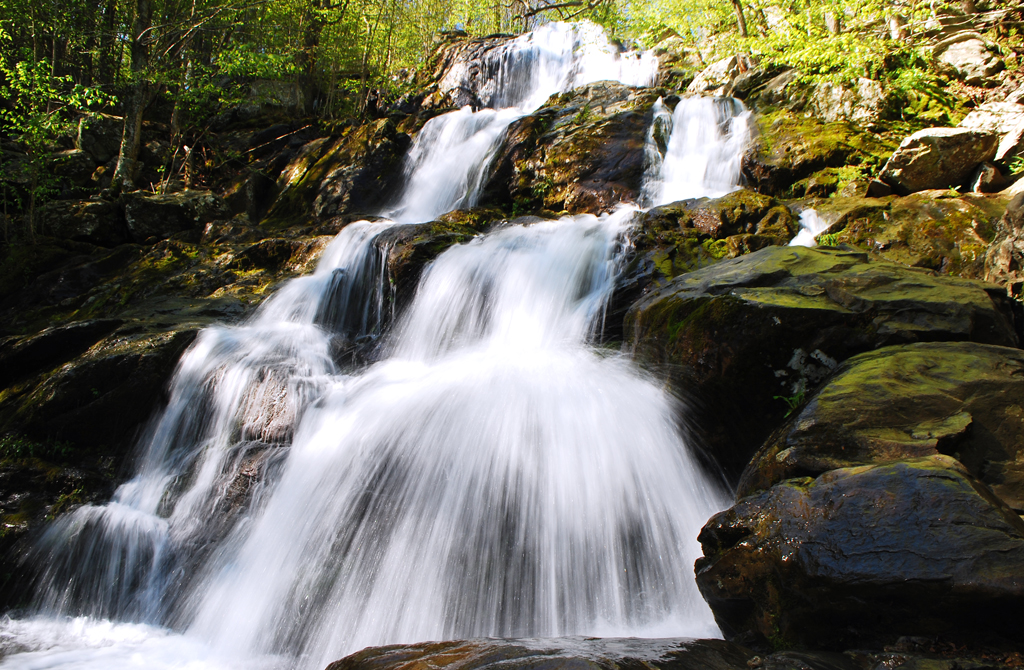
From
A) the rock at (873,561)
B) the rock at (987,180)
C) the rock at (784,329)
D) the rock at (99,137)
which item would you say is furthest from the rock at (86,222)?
the rock at (987,180)

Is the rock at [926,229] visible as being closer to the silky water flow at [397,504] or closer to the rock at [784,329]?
the rock at [784,329]

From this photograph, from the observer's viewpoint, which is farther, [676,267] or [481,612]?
[676,267]

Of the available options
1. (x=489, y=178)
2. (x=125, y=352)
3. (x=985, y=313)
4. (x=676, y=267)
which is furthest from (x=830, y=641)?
(x=489, y=178)

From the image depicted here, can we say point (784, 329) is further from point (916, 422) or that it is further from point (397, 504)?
point (397, 504)

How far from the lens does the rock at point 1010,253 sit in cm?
453

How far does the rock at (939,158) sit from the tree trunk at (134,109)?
14439 mm

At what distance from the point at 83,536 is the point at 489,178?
28.9 ft

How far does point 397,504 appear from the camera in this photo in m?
4.29

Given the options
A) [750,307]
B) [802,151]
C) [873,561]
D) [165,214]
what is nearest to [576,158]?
[802,151]

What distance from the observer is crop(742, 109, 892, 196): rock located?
26.0ft

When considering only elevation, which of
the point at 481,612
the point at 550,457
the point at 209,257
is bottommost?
the point at 481,612

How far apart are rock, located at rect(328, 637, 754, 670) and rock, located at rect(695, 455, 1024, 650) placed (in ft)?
0.92

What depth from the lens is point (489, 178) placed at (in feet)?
37.0

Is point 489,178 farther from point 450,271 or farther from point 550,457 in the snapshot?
point 550,457
